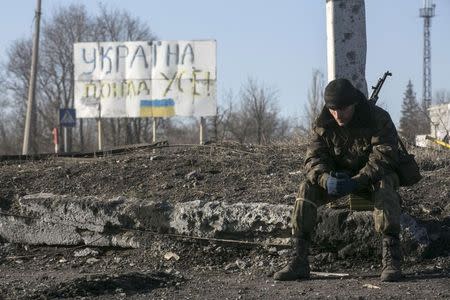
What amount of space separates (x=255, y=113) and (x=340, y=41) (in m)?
24.5

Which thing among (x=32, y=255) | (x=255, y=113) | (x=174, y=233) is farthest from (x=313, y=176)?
(x=255, y=113)

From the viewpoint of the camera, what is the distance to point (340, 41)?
24.5 feet

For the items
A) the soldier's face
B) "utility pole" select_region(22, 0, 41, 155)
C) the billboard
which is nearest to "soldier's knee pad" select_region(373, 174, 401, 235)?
the soldier's face

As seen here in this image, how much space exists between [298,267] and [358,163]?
0.95 meters

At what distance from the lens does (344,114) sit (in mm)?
5391

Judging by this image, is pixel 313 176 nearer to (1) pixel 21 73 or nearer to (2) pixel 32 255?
(2) pixel 32 255

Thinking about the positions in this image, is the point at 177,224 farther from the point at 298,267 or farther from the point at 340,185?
the point at 340,185

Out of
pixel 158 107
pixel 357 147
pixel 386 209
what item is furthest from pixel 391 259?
pixel 158 107

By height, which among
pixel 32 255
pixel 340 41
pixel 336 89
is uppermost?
pixel 340 41

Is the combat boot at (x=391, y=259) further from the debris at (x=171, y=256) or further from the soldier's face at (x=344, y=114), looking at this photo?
the debris at (x=171, y=256)

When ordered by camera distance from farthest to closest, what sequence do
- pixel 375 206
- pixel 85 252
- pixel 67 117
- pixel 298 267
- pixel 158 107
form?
1. pixel 67 117
2. pixel 158 107
3. pixel 85 252
4. pixel 298 267
5. pixel 375 206

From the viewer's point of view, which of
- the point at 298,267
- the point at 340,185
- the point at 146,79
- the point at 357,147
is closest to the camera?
the point at 340,185

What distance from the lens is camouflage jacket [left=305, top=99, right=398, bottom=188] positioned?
5254 mm

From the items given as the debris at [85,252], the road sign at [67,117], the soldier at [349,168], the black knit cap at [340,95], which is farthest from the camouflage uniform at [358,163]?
the road sign at [67,117]
